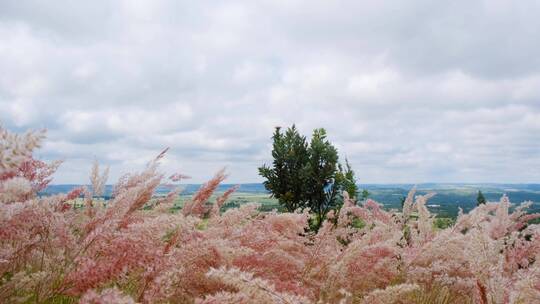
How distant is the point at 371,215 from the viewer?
14.9ft

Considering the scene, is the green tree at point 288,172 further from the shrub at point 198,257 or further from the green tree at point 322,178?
the shrub at point 198,257

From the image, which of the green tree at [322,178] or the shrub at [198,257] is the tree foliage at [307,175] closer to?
the green tree at [322,178]

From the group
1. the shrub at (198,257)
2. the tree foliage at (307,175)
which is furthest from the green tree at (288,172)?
the shrub at (198,257)

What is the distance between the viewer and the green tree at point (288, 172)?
1465cm

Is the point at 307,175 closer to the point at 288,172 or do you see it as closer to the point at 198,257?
the point at 288,172

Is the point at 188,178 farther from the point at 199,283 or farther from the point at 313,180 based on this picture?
the point at 313,180

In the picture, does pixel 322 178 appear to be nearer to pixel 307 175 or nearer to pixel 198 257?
pixel 307 175

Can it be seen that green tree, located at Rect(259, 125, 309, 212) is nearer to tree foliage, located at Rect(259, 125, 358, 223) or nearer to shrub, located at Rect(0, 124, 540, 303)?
tree foliage, located at Rect(259, 125, 358, 223)

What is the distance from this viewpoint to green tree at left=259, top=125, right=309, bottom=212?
1465 cm

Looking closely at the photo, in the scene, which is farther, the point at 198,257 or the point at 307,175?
the point at 307,175

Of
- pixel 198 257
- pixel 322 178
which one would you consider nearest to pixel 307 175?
pixel 322 178

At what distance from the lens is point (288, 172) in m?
14.9

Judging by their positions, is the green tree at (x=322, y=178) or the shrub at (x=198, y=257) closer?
the shrub at (x=198, y=257)

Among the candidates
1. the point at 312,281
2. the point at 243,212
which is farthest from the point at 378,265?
the point at 243,212
